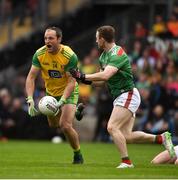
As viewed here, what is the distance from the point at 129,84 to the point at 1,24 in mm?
20393

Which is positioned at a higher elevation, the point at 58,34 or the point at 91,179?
the point at 58,34

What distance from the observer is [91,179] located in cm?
1404

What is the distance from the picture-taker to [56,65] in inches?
695

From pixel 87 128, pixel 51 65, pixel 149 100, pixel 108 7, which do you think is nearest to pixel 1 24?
pixel 108 7

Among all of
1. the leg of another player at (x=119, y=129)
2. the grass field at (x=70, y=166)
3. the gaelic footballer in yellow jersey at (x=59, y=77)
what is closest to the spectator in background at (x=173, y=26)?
the grass field at (x=70, y=166)

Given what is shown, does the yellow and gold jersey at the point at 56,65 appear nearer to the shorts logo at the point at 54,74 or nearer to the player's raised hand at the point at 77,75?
the shorts logo at the point at 54,74

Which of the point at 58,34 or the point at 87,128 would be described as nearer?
the point at 58,34

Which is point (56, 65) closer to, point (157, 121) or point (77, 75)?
point (77, 75)

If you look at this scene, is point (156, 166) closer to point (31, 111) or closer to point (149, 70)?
point (31, 111)

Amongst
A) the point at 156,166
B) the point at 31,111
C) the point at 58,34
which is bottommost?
the point at 156,166

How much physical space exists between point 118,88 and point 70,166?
1.63 m

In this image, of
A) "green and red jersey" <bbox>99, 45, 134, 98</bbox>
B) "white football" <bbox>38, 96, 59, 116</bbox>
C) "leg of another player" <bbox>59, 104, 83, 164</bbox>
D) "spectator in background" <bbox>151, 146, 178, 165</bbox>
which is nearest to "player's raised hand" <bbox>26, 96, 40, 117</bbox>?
"white football" <bbox>38, 96, 59, 116</bbox>

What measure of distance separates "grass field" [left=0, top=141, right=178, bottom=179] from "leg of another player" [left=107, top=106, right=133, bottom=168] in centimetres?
27

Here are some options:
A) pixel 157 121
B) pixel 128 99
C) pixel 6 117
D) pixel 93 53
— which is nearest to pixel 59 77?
pixel 128 99
